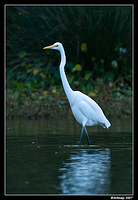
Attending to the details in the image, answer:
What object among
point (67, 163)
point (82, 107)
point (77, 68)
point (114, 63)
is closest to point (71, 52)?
point (77, 68)

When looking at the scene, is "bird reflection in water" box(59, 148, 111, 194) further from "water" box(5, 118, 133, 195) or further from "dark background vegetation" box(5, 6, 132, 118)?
"dark background vegetation" box(5, 6, 132, 118)

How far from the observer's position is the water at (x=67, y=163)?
6161 millimetres

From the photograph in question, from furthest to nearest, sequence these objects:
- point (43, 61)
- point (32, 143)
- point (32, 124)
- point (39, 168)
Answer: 1. point (43, 61)
2. point (32, 124)
3. point (32, 143)
4. point (39, 168)

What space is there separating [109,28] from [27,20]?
3.05 meters

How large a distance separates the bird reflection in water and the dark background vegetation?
8.83 m

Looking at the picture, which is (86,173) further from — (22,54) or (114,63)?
(22,54)

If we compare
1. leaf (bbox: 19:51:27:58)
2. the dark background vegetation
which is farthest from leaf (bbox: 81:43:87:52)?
leaf (bbox: 19:51:27:58)

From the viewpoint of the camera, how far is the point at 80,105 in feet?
34.4

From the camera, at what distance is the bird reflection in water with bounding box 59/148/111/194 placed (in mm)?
6031

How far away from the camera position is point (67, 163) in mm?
7812

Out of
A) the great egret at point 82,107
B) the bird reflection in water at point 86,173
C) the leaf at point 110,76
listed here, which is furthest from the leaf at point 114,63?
the bird reflection in water at point 86,173

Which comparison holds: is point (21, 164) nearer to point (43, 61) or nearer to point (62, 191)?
point (62, 191)

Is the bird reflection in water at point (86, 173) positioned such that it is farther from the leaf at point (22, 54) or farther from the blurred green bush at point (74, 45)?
the leaf at point (22, 54)

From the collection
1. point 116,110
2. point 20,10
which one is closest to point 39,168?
point 116,110
